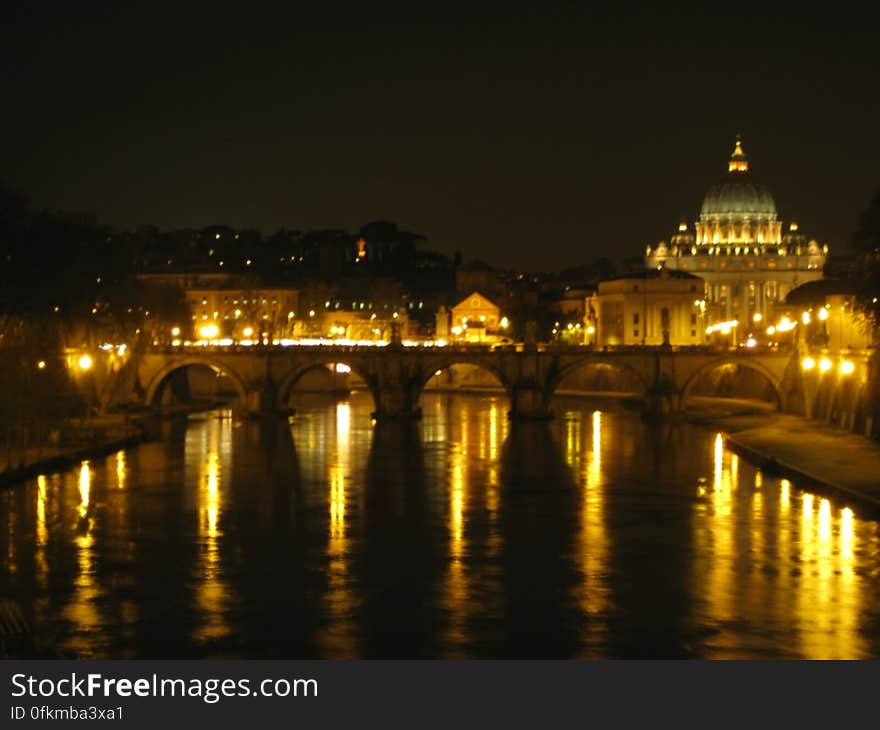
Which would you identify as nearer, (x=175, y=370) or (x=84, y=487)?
(x=84, y=487)

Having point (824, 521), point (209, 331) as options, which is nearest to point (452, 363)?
point (209, 331)

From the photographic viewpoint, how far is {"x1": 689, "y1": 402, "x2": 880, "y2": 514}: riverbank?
4434cm

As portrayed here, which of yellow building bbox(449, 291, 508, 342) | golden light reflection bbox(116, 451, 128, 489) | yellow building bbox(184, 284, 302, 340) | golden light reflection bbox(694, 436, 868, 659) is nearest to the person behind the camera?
golden light reflection bbox(694, 436, 868, 659)

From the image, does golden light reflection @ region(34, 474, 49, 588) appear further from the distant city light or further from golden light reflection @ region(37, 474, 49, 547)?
the distant city light

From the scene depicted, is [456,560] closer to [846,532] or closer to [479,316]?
[846,532]

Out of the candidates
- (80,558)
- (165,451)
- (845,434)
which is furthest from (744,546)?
(165,451)

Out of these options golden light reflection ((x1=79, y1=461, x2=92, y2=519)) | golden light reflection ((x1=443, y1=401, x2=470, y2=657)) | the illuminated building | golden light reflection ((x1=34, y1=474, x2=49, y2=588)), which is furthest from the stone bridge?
the illuminated building

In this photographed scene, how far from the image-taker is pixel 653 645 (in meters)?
27.6

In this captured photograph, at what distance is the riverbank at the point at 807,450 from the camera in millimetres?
44344

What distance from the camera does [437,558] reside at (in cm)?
3616

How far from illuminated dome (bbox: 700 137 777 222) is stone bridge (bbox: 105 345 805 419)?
344 ft

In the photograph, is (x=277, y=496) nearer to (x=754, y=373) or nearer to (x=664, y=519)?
(x=664, y=519)

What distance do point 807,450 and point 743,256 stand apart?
121071 mm

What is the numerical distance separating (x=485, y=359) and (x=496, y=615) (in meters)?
50.1
